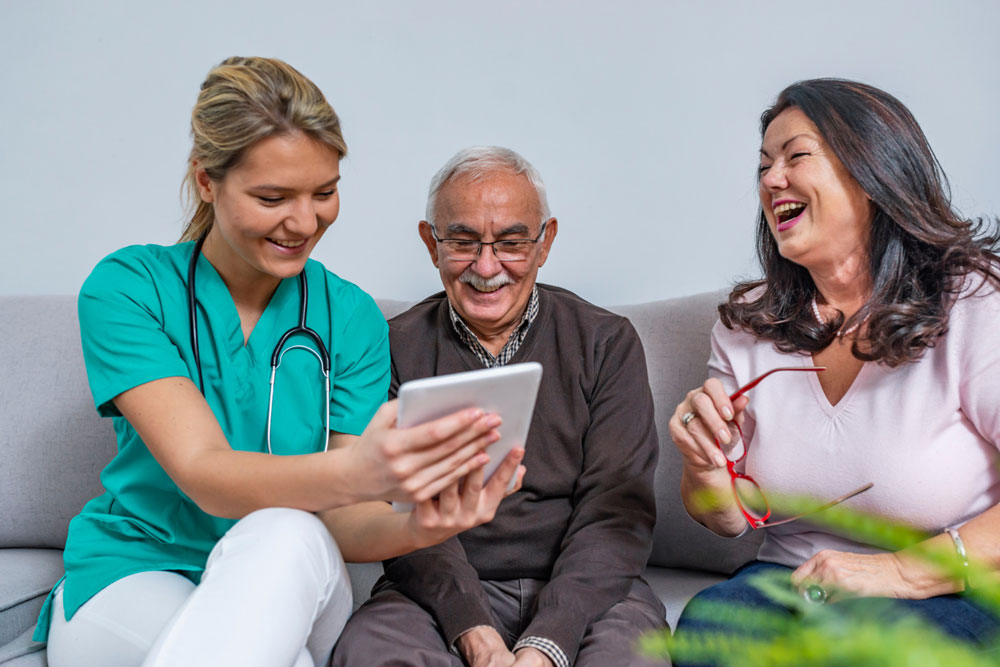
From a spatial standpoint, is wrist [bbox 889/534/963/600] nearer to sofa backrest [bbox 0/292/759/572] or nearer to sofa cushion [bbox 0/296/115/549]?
sofa backrest [bbox 0/292/759/572]

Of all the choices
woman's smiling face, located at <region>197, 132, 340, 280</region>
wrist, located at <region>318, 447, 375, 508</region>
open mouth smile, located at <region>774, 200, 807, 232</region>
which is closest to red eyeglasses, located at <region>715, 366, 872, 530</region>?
open mouth smile, located at <region>774, 200, 807, 232</region>

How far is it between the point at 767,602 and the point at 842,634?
3.42 ft

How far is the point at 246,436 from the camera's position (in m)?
1.48

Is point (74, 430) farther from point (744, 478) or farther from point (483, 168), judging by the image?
point (744, 478)

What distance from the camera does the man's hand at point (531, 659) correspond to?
1373 millimetres

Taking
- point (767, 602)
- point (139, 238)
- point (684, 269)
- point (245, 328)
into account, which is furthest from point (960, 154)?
point (139, 238)

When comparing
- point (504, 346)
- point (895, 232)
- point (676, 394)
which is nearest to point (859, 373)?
point (895, 232)

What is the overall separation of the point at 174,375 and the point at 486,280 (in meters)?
0.64

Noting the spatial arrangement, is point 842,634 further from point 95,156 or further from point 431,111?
point 95,156

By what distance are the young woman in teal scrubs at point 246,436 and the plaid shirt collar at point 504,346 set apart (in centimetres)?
20

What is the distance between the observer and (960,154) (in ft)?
6.91

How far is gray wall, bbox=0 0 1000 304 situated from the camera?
2137mm

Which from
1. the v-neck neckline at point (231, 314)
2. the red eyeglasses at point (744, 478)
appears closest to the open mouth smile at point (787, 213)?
the red eyeglasses at point (744, 478)

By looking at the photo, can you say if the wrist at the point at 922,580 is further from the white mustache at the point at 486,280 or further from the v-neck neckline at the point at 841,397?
the white mustache at the point at 486,280
